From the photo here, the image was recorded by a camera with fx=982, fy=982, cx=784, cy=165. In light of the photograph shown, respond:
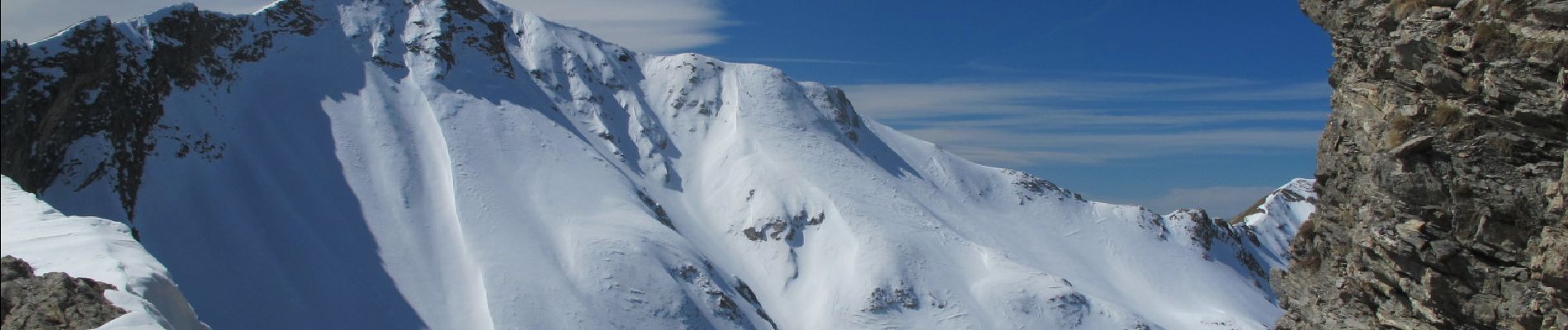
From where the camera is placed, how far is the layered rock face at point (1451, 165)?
260 inches

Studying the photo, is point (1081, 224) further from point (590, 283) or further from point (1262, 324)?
point (590, 283)

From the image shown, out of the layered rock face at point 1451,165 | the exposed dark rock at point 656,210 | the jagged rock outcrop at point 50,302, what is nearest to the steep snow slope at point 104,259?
Answer: the jagged rock outcrop at point 50,302

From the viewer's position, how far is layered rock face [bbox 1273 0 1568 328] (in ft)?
21.7

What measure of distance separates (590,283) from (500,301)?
620 cm

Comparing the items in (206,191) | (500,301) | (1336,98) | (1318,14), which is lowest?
(500,301)

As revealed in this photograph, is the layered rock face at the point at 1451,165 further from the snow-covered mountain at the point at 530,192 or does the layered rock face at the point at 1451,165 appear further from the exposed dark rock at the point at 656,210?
the exposed dark rock at the point at 656,210

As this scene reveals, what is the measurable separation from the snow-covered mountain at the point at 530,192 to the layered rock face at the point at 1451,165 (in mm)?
57680

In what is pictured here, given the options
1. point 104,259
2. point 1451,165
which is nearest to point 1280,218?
point 1451,165

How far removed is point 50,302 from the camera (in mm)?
11227

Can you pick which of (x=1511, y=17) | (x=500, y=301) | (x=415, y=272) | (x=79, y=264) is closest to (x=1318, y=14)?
(x=1511, y=17)

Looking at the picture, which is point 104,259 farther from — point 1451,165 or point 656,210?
point 656,210

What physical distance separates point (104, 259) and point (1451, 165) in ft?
52.3

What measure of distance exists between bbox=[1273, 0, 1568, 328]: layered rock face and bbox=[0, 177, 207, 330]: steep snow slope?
11960 mm

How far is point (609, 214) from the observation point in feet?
247
